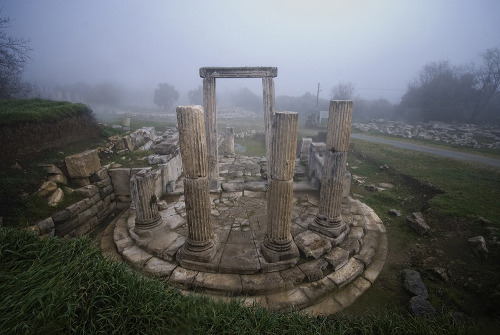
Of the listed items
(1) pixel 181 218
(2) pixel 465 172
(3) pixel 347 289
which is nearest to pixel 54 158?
(1) pixel 181 218

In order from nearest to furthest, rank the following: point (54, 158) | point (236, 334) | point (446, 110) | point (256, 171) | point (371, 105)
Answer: point (236, 334) < point (54, 158) < point (256, 171) < point (446, 110) < point (371, 105)

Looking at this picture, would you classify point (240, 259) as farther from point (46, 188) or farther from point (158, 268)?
point (46, 188)

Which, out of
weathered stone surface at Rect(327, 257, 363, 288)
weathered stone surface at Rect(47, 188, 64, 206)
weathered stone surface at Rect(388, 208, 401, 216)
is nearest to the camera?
weathered stone surface at Rect(327, 257, 363, 288)

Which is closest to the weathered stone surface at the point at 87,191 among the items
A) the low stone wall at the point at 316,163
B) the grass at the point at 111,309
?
the grass at the point at 111,309

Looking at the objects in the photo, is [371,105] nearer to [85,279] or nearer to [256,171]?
[256,171]

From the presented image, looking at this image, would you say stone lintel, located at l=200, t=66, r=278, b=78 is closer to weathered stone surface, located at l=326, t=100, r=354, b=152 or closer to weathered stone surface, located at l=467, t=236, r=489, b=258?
weathered stone surface, located at l=326, t=100, r=354, b=152

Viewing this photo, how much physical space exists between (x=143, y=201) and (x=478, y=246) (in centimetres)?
702

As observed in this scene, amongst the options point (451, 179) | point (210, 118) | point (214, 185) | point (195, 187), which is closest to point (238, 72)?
point (210, 118)

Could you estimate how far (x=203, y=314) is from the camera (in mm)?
2650

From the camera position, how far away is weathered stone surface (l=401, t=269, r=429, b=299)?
11.9 feet

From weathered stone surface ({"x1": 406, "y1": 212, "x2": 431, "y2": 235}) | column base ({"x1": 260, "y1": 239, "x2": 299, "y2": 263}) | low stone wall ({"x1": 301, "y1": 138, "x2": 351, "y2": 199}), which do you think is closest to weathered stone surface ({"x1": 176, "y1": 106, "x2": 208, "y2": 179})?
column base ({"x1": 260, "y1": 239, "x2": 299, "y2": 263})

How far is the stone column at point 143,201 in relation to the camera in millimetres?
4688

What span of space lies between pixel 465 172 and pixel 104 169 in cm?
1342

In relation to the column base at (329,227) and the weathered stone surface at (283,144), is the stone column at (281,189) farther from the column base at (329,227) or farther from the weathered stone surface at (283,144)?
the column base at (329,227)
